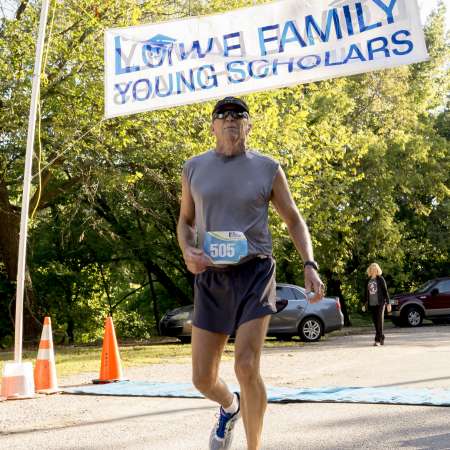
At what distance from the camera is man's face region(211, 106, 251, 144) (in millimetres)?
4834

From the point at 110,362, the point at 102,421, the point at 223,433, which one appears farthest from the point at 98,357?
the point at 223,433

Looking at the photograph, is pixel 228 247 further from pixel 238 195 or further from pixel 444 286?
pixel 444 286

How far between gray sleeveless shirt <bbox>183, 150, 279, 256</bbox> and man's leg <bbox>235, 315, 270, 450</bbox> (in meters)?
0.43

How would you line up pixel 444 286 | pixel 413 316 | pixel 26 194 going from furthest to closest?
pixel 444 286
pixel 413 316
pixel 26 194

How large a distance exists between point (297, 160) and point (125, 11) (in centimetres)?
742

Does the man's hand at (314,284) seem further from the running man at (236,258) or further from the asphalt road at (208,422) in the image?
the asphalt road at (208,422)

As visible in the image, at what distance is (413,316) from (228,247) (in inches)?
1017

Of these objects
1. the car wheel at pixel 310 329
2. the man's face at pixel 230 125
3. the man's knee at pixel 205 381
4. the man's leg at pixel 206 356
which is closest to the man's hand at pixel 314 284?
the man's leg at pixel 206 356

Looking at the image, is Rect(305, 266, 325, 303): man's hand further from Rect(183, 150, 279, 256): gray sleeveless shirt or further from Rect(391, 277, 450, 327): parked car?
Rect(391, 277, 450, 327): parked car

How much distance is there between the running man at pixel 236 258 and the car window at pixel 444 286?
25.9 metres

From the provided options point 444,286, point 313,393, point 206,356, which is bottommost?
point 313,393

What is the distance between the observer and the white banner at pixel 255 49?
9422mm

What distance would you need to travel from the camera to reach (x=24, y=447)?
20.2 ft

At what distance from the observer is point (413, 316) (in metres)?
29.5
